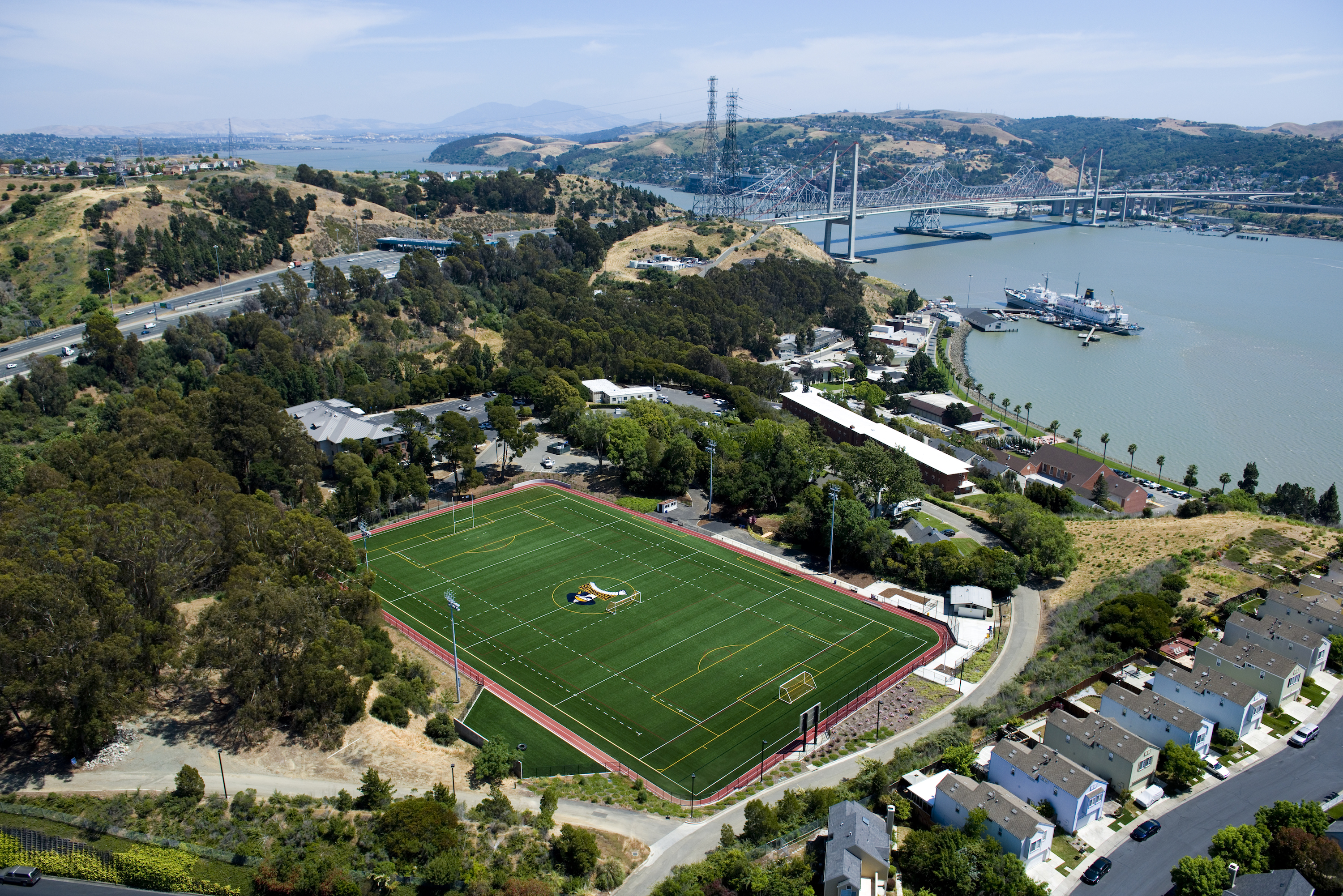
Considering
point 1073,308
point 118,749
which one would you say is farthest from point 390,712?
point 1073,308

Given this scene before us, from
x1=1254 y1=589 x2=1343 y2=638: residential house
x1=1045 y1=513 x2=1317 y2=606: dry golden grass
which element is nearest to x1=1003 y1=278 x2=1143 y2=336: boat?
x1=1045 y1=513 x2=1317 y2=606: dry golden grass

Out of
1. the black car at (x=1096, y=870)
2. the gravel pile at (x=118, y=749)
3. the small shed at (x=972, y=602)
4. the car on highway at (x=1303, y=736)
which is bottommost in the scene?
the black car at (x=1096, y=870)

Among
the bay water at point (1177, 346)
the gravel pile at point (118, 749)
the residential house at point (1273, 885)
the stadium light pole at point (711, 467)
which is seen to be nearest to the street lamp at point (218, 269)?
the stadium light pole at point (711, 467)

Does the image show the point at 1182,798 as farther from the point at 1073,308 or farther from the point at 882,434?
the point at 1073,308

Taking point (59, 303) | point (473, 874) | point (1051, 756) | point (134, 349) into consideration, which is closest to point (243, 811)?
point (473, 874)

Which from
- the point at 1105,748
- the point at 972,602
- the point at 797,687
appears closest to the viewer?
the point at 1105,748

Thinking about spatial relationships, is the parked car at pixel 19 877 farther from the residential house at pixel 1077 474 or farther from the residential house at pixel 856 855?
the residential house at pixel 1077 474

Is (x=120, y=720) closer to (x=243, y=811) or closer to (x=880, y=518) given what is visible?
(x=243, y=811)
